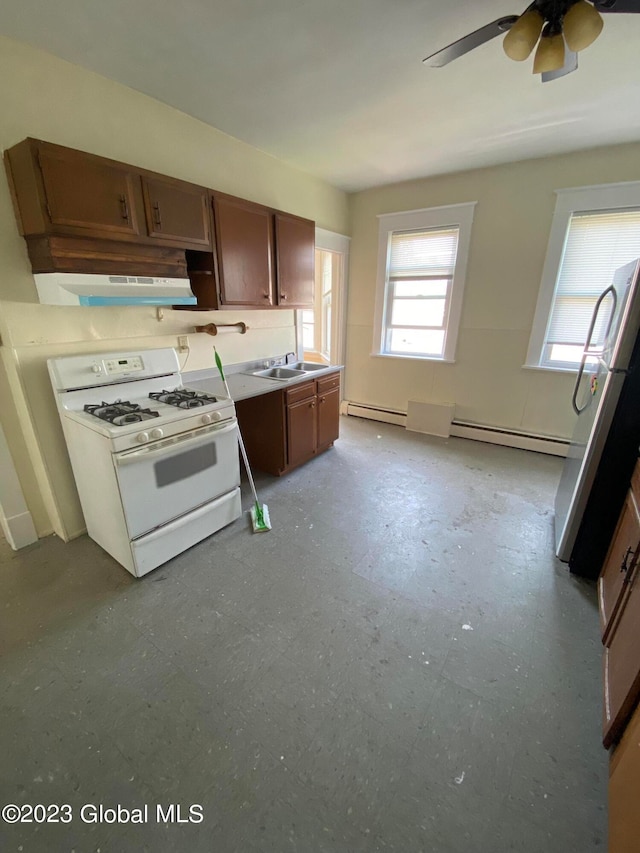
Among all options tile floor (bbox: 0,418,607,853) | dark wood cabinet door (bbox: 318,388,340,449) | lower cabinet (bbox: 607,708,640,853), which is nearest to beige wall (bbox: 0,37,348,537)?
tile floor (bbox: 0,418,607,853)

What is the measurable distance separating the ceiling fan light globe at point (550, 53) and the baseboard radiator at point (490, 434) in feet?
10.1

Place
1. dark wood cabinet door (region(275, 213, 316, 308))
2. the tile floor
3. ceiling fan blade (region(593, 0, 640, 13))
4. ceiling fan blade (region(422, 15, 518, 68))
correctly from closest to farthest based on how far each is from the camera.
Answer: the tile floor < ceiling fan blade (region(593, 0, 640, 13)) < ceiling fan blade (region(422, 15, 518, 68)) < dark wood cabinet door (region(275, 213, 316, 308))

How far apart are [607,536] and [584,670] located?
755 mm

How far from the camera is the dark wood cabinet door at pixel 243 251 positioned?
2.47 meters

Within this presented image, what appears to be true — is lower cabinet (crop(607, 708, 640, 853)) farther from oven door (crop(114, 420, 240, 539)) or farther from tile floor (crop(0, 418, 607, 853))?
oven door (crop(114, 420, 240, 539))

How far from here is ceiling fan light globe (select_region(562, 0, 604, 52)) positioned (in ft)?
4.03

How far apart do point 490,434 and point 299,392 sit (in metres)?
2.32

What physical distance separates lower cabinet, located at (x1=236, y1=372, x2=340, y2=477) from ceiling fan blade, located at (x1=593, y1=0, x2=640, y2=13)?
241cm

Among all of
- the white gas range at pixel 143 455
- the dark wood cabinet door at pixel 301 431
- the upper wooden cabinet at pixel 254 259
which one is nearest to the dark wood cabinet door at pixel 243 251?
the upper wooden cabinet at pixel 254 259

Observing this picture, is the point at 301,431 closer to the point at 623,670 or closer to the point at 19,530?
the point at 19,530

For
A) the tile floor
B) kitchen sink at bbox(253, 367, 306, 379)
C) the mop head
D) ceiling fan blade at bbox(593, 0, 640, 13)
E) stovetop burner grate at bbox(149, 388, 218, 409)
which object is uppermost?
ceiling fan blade at bbox(593, 0, 640, 13)

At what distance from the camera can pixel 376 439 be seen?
160 inches

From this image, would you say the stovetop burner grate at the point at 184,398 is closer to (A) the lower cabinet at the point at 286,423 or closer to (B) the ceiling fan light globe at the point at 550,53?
(A) the lower cabinet at the point at 286,423

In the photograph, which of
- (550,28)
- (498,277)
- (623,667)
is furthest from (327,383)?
(623,667)
